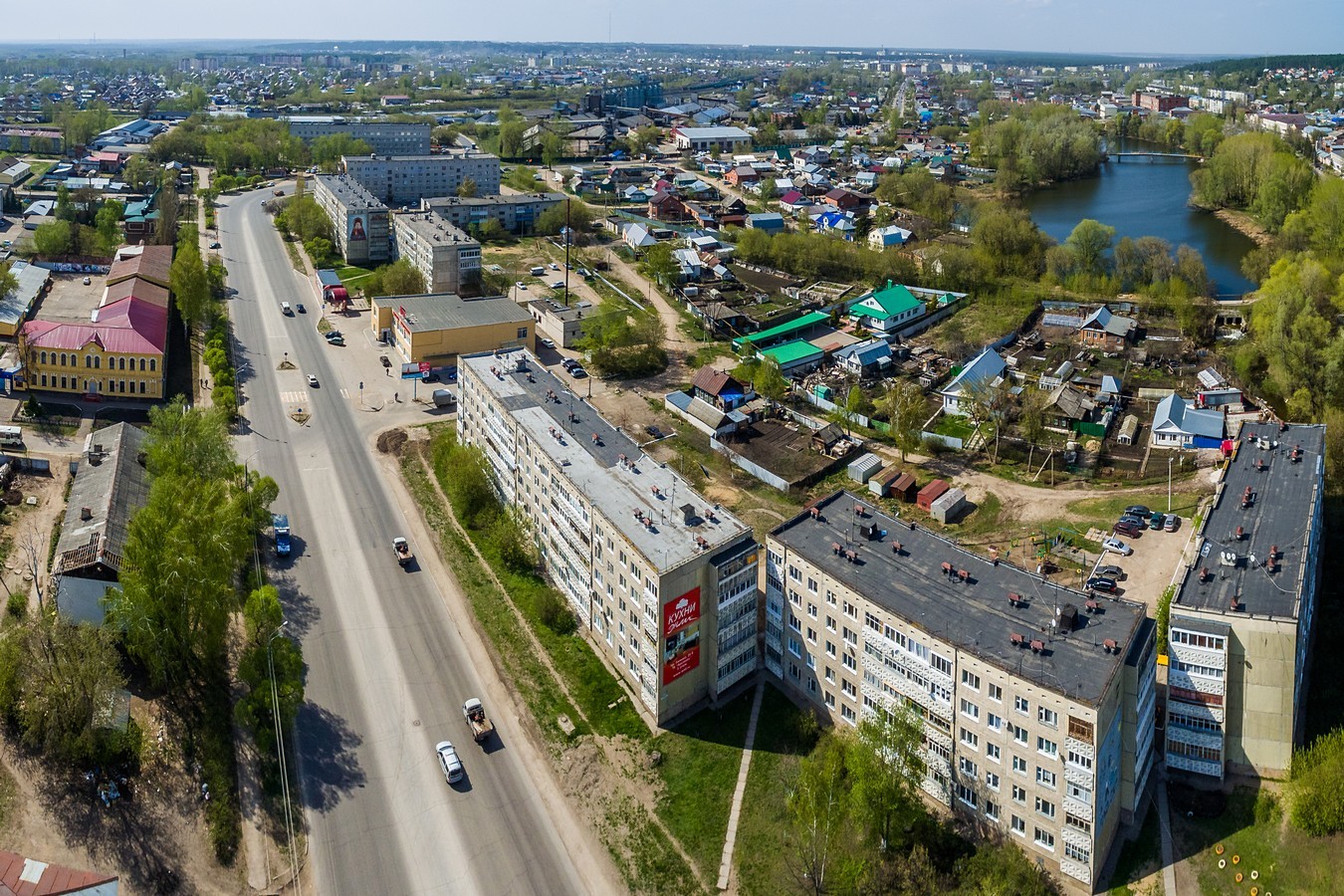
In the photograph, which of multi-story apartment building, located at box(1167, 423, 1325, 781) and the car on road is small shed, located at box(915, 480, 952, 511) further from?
the car on road

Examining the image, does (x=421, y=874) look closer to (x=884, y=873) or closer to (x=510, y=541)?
(x=884, y=873)

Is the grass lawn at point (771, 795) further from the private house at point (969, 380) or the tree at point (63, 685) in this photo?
the private house at point (969, 380)

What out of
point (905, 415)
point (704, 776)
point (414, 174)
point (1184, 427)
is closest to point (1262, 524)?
point (1184, 427)

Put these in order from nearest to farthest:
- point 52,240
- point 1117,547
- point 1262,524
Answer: point 1262,524 < point 1117,547 < point 52,240

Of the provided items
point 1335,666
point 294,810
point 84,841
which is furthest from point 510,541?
point 1335,666

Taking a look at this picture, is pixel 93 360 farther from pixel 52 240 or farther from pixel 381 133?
pixel 381 133
